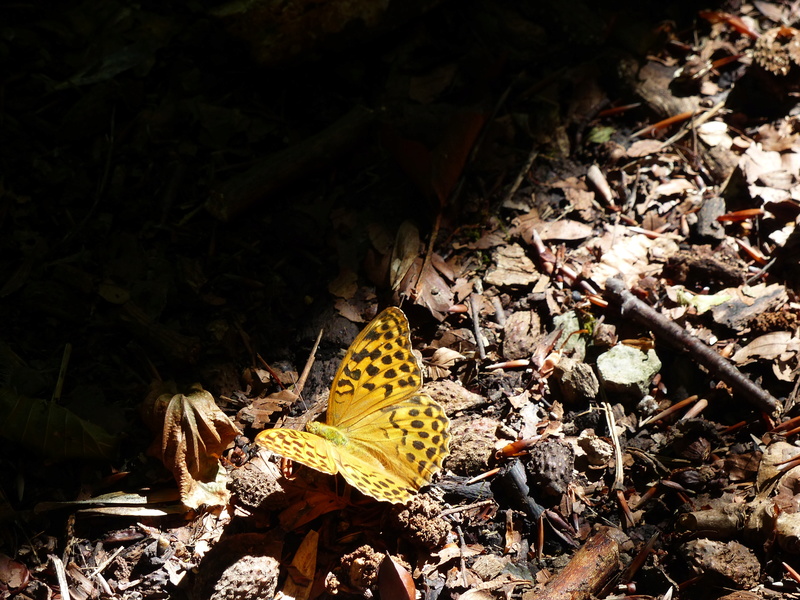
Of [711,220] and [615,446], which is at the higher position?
[711,220]

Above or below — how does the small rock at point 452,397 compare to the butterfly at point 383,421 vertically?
below

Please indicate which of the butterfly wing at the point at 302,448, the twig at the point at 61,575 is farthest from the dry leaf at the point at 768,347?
the twig at the point at 61,575

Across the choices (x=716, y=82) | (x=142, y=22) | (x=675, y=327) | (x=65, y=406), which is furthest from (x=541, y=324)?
(x=142, y=22)

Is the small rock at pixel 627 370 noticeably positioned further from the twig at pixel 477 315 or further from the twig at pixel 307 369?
the twig at pixel 307 369

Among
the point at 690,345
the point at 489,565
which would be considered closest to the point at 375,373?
the point at 489,565

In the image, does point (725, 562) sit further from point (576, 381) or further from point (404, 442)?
point (404, 442)

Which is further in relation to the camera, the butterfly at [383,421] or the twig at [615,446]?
the twig at [615,446]

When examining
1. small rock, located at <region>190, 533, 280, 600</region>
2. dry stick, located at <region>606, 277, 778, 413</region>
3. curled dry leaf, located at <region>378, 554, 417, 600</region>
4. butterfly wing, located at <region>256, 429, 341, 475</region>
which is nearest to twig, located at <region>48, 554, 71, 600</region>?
small rock, located at <region>190, 533, 280, 600</region>
